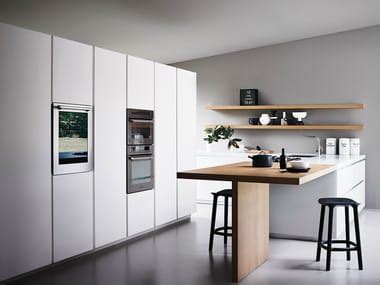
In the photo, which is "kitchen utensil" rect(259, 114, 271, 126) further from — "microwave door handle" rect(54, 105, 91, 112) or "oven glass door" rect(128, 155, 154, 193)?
"microwave door handle" rect(54, 105, 91, 112)

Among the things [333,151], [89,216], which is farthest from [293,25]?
[89,216]

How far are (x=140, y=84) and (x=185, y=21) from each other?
1.20m

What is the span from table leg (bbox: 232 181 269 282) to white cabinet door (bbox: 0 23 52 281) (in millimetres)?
1572

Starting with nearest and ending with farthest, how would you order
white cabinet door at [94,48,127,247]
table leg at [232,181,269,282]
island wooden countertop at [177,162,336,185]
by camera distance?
island wooden countertop at [177,162,336,185], table leg at [232,181,269,282], white cabinet door at [94,48,127,247]

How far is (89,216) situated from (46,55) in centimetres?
153

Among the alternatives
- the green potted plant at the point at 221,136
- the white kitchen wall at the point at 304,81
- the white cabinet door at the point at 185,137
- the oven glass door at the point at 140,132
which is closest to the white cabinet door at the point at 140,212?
the oven glass door at the point at 140,132

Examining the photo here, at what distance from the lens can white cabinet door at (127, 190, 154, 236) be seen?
5.25 meters

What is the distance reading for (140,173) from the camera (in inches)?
214

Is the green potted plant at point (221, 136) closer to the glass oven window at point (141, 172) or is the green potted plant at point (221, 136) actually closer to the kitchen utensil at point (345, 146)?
the kitchen utensil at point (345, 146)

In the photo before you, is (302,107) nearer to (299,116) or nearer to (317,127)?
(299,116)

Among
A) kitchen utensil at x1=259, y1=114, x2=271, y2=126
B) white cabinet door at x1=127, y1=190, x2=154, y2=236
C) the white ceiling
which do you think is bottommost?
white cabinet door at x1=127, y1=190, x2=154, y2=236

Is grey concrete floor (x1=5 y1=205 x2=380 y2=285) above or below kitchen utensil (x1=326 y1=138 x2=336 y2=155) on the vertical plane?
below

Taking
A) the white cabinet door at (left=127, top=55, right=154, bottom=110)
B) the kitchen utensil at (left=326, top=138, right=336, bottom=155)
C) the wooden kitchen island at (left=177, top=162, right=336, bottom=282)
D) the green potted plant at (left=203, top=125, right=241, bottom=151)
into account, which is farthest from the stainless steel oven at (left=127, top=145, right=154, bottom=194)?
the kitchen utensil at (left=326, top=138, right=336, bottom=155)

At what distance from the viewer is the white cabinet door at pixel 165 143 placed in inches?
227
